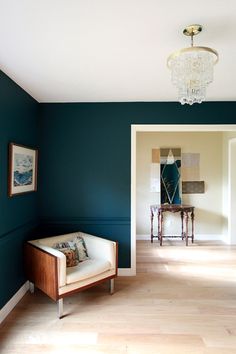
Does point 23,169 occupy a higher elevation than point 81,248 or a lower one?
higher

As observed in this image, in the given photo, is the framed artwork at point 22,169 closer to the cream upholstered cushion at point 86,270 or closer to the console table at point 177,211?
the cream upholstered cushion at point 86,270

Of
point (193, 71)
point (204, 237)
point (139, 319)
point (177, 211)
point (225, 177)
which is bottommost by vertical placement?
point (139, 319)

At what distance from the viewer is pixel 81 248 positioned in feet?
10.0

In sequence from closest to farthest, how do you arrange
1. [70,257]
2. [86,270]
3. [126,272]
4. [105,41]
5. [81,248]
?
[105,41], [86,270], [70,257], [81,248], [126,272]

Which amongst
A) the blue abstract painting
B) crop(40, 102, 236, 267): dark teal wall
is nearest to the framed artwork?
the blue abstract painting

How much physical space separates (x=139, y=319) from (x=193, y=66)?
2.34 metres

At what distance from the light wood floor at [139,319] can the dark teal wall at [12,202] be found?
356 mm

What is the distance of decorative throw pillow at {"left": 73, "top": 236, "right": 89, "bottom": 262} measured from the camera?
3.00 metres

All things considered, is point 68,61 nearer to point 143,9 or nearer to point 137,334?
point 143,9

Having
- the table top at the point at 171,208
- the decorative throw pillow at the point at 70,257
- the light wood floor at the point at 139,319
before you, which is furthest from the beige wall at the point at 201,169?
the decorative throw pillow at the point at 70,257

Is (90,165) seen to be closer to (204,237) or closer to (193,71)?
(193,71)

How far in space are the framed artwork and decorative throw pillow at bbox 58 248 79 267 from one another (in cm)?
87

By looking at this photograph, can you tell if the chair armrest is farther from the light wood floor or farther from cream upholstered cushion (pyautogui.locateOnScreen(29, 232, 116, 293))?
the light wood floor

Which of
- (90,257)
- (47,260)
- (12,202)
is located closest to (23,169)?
(12,202)
